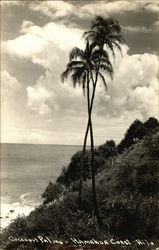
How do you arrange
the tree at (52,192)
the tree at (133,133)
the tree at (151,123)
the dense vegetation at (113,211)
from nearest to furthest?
the dense vegetation at (113,211) → the tree at (52,192) → the tree at (151,123) → the tree at (133,133)

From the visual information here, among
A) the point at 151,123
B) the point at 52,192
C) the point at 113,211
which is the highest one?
the point at 151,123

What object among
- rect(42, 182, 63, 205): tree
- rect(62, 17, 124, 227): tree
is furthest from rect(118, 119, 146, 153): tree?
rect(62, 17, 124, 227): tree

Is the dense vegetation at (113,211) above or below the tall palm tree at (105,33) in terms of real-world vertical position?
below

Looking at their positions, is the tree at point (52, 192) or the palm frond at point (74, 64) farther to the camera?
the tree at point (52, 192)

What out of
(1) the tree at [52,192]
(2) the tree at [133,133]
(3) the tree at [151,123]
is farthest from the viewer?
(2) the tree at [133,133]

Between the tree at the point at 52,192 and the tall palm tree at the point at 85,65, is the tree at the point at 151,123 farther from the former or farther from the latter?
the tall palm tree at the point at 85,65

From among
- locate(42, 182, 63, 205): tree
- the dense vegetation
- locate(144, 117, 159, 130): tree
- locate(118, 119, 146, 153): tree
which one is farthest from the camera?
locate(118, 119, 146, 153): tree

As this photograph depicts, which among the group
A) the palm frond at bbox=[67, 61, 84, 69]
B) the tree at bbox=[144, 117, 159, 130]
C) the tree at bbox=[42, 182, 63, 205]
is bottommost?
the tree at bbox=[42, 182, 63, 205]

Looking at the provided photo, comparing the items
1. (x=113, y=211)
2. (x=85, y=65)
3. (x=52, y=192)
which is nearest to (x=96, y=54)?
(x=85, y=65)

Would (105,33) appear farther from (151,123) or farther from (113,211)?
(151,123)

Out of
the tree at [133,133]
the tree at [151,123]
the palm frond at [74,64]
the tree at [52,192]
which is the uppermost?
the palm frond at [74,64]

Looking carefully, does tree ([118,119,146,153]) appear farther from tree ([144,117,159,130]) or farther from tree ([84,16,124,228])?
tree ([84,16,124,228])

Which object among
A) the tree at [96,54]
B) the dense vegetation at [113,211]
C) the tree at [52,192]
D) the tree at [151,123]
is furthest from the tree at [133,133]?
the tree at [96,54]

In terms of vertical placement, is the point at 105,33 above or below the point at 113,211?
above
